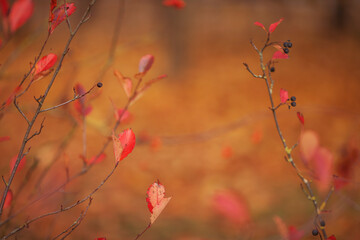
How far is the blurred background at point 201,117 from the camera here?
200 centimetres

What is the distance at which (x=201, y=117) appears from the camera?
3.20 metres

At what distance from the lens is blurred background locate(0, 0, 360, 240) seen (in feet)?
6.55

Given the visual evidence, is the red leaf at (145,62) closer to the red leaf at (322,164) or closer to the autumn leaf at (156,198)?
the autumn leaf at (156,198)

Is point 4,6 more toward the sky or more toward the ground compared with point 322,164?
more toward the sky

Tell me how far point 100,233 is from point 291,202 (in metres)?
1.24

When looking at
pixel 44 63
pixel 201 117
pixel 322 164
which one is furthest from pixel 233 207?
pixel 201 117

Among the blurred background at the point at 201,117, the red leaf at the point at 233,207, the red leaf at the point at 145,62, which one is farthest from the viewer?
the blurred background at the point at 201,117

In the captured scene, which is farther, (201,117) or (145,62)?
(201,117)

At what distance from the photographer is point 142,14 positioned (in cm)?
443

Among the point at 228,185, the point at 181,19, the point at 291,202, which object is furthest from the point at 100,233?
the point at 181,19

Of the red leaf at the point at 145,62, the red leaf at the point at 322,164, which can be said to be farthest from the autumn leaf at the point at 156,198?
the red leaf at the point at 322,164

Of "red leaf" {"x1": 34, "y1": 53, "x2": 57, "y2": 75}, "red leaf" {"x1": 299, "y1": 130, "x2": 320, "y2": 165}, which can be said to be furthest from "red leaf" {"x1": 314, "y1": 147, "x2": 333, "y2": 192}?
"red leaf" {"x1": 34, "y1": 53, "x2": 57, "y2": 75}

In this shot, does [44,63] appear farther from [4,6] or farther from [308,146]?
[308,146]

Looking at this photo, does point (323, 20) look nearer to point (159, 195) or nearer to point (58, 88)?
point (58, 88)
